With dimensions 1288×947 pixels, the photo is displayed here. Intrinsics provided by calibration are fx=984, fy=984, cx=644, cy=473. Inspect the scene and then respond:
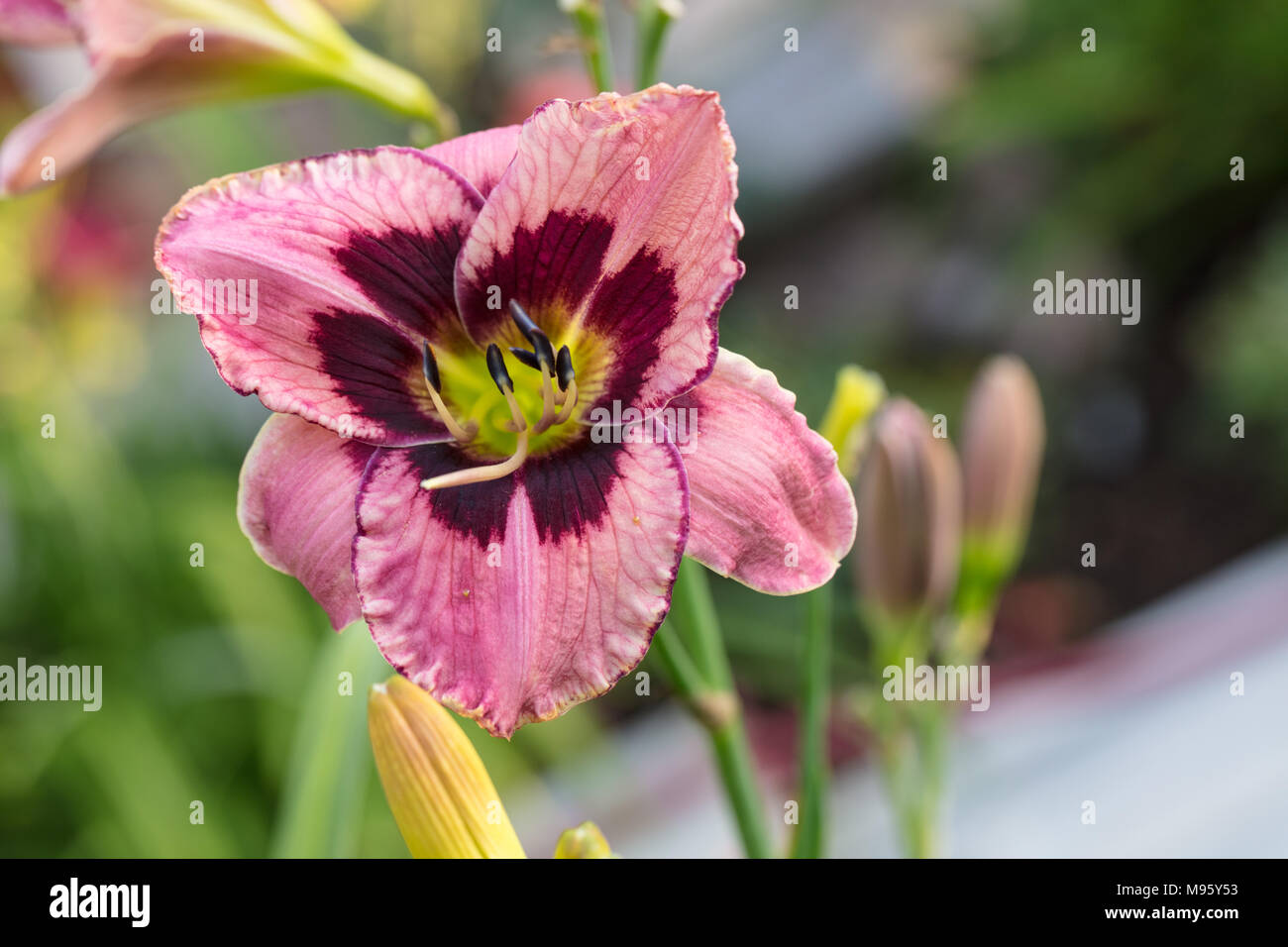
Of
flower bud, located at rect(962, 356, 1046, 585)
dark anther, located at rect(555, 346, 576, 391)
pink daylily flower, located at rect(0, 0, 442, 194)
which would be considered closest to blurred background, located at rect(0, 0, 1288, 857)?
flower bud, located at rect(962, 356, 1046, 585)

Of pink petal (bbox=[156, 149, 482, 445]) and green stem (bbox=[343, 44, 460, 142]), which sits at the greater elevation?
green stem (bbox=[343, 44, 460, 142])

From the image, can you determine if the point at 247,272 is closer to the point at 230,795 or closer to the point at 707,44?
the point at 230,795

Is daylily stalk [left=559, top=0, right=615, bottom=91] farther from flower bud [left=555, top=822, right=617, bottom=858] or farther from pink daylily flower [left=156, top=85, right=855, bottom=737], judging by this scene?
flower bud [left=555, top=822, right=617, bottom=858]

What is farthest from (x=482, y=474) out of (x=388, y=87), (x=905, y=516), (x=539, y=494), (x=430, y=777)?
(x=905, y=516)

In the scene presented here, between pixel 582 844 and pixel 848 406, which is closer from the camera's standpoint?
pixel 582 844

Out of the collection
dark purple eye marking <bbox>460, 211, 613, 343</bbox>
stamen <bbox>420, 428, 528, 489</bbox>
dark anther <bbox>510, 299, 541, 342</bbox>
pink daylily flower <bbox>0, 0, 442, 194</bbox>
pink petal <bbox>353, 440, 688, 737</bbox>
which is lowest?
pink petal <bbox>353, 440, 688, 737</bbox>

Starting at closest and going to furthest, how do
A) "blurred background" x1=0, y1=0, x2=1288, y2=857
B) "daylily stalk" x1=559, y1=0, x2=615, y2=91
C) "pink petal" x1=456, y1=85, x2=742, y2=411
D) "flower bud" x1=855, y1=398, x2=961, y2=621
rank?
"pink petal" x1=456, y1=85, x2=742, y2=411 < "daylily stalk" x1=559, y1=0, x2=615, y2=91 < "flower bud" x1=855, y1=398, x2=961, y2=621 < "blurred background" x1=0, y1=0, x2=1288, y2=857

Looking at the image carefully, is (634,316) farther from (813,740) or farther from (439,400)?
(813,740)
